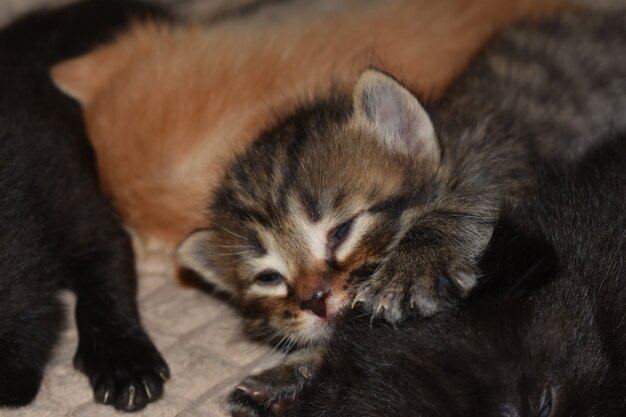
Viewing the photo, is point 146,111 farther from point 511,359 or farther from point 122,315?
point 511,359

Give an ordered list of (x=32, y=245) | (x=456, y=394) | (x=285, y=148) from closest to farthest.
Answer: (x=456, y=394) → (x=32, y=245) → (x=285, y=148)

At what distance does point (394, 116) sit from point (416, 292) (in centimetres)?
55

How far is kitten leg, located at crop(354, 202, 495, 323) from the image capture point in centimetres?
167

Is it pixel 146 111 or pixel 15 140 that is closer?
pixel 15 140

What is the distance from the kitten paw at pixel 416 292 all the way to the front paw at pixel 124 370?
1.75 feet

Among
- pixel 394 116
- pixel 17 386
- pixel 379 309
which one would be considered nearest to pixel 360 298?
pixel 379 309

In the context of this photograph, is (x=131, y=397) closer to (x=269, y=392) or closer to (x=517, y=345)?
(x=269, y=392)

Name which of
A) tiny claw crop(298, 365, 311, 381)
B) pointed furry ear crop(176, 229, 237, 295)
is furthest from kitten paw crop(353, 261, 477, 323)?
pointed furry ear crop(176, 229, 237, 295)

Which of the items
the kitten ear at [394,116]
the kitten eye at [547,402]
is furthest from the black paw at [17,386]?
the kitten eye at [547,402]

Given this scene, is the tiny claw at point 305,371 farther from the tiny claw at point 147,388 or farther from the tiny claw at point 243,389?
the tiny claw at point 147,388

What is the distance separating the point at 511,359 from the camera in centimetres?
153

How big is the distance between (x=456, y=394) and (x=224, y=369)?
67 centimetres

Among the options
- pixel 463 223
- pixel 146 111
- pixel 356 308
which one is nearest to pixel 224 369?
pixel 356 308

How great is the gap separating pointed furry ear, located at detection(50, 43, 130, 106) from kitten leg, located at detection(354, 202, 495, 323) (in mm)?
1253
